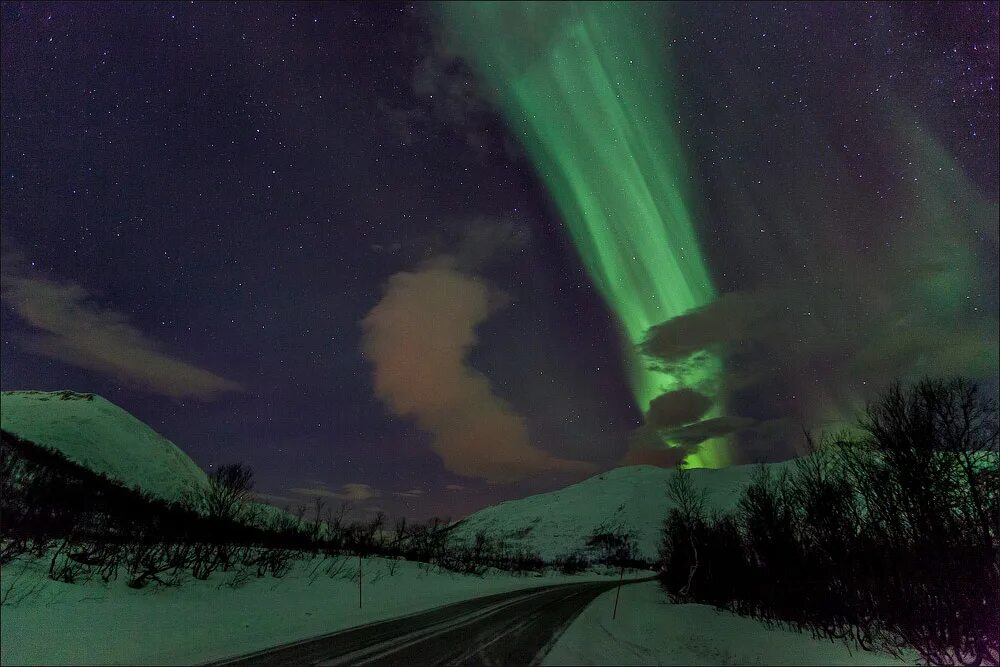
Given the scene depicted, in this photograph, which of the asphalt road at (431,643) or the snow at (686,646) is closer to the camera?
the asphalt road at (431,643)

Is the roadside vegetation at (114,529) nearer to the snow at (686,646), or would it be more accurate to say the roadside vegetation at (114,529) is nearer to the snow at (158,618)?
the snow at (158,618)

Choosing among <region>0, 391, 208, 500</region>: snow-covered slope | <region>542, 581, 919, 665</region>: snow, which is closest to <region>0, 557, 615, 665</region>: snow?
<region>0, 391, 208, 500</region>: snow-covered slope

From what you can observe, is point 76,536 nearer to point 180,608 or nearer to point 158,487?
point 180,608

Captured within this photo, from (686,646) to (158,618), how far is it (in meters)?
17.1

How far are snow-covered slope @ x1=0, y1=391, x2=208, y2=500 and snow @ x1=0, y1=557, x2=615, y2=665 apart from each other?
4128 mm

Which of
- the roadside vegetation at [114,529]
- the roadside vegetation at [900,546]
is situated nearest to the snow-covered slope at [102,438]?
the roadside vegetation at [114,529]

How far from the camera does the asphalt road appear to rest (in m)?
11.5

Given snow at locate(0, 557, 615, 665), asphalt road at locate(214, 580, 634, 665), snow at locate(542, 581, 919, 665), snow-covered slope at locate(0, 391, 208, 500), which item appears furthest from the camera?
snow at locate(542, 581, 919, 665)

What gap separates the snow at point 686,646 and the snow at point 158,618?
8022mm

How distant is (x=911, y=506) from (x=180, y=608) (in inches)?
1077

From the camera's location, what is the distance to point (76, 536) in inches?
676

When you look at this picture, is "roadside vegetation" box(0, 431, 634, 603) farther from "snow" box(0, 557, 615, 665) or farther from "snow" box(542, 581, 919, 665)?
"snow" box(542, 581, 919, 665)

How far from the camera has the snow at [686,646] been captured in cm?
1401

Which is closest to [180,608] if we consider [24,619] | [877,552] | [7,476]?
[24,619]
